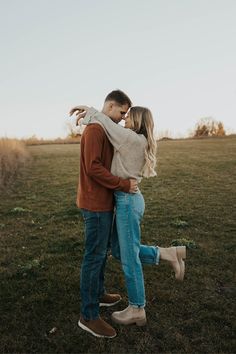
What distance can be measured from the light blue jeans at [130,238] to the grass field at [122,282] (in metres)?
0.51

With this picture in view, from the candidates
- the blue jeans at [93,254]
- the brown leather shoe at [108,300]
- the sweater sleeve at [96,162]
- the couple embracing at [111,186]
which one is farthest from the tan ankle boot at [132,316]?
the sweater sleeve at [96,162]

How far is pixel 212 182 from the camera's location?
15.4 meters

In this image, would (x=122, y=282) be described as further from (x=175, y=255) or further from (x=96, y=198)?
(x=96, y=198)

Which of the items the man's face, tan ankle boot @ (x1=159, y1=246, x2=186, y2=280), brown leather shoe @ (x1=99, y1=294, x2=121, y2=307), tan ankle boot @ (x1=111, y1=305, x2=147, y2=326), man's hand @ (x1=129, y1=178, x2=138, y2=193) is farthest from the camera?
brown leather shoe @ (x1=99, y1=294, x2=121, y2=307)

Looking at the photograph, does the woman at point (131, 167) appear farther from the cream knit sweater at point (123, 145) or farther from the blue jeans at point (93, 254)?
the blue jeans at point (93, 254)

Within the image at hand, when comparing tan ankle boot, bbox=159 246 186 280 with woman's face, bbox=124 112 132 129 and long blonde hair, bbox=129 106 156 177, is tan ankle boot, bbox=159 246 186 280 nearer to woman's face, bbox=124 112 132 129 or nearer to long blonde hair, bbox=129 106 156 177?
long blonde hair, bbox=129 106 156 177

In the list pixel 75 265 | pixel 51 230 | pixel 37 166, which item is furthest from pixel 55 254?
pixel 37 166

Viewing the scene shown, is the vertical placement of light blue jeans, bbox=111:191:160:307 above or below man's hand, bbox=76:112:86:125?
below

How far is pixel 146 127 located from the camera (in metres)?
4.25

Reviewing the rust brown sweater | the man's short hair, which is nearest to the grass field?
the rust brown sweater

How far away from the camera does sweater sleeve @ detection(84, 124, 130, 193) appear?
4.02 metres

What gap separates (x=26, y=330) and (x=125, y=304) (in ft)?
4.18

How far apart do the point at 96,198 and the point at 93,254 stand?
591 mm

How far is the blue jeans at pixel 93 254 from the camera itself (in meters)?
4.20
